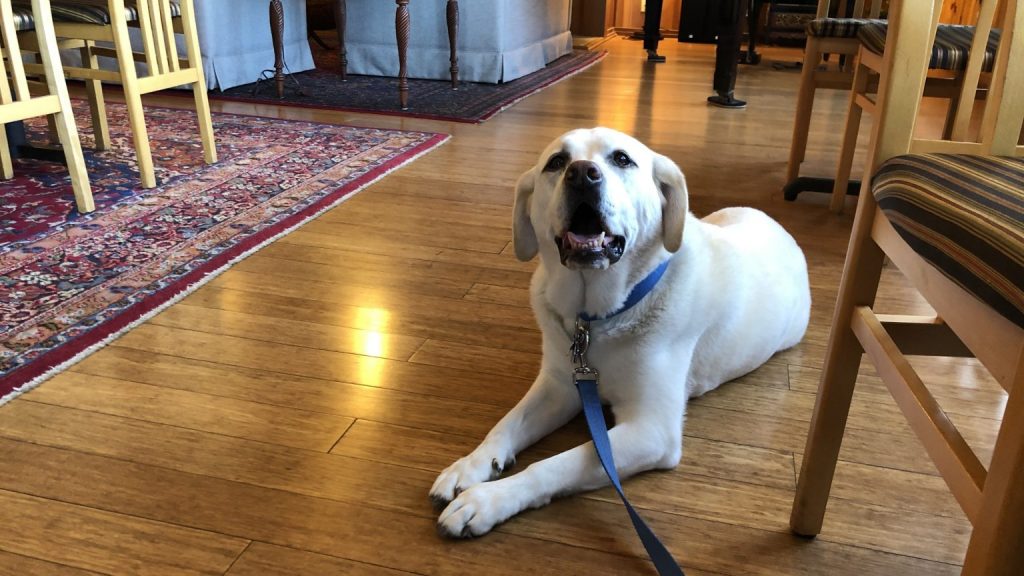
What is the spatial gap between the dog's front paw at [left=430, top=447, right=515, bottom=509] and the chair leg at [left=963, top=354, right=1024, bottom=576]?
693 mm

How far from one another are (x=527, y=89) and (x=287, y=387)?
11.9ft

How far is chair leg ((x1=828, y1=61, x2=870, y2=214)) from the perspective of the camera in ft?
7.76

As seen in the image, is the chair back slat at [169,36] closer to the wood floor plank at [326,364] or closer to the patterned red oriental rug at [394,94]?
the patterned red oriental rug at [394,94]

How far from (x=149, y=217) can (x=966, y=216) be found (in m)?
2.26

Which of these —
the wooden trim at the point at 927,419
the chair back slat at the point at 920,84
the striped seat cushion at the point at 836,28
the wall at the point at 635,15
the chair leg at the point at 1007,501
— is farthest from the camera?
the wall at the point at 635,15

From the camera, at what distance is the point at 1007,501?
63cm

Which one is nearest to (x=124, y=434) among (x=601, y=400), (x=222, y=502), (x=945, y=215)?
(x=222, y=502)

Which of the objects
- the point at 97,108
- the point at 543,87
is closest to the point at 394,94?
the point at 543,87

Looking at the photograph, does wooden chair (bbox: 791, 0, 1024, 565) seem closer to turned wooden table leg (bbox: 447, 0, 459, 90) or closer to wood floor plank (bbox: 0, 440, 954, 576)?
wood floor plank (bbox: 0, 440, 954, 576)

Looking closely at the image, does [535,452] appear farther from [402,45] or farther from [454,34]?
[454,34]

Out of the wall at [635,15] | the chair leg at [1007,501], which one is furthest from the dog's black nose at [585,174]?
the wall at [635,15]

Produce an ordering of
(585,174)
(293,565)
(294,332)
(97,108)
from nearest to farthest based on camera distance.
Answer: (293,565) < (585,174) < (294,332) < (97,108)

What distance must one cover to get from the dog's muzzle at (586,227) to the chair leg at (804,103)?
5.85 ft

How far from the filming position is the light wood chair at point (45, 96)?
87.8 inches
